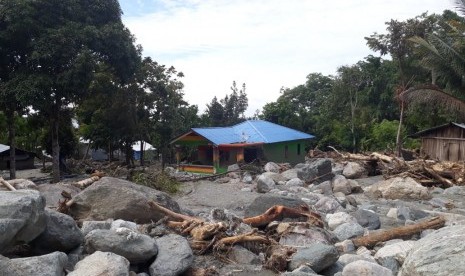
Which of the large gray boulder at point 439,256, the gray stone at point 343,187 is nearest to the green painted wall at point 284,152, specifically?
the gray stone at point 343,187

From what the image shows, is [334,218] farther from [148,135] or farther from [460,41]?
[148,135]

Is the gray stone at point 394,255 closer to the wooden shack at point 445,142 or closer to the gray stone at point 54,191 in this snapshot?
the gray stone at point 54,191

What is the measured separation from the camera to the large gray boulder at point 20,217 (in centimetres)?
615

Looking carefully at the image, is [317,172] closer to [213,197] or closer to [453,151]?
[213,197]

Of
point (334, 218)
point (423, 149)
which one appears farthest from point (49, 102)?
point (423, 149)

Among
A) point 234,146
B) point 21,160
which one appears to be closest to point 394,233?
point 234,146

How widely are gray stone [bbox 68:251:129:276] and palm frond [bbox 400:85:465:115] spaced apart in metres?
18.0

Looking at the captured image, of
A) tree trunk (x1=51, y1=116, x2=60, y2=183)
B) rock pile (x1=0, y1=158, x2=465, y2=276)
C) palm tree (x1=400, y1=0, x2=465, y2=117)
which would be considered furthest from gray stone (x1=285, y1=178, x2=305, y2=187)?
tree trunk (x1=51, y1=116, x2=60, y2=183)

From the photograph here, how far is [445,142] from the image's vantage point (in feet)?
94.5

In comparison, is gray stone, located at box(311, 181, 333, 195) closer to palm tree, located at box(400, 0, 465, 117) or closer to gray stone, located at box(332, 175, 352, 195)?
gray stone, located at box(332, 175, 352, 195)

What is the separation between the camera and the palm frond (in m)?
20.7

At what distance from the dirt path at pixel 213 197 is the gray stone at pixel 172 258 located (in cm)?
541

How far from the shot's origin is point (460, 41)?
2186 cm

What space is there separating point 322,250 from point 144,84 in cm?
2527
